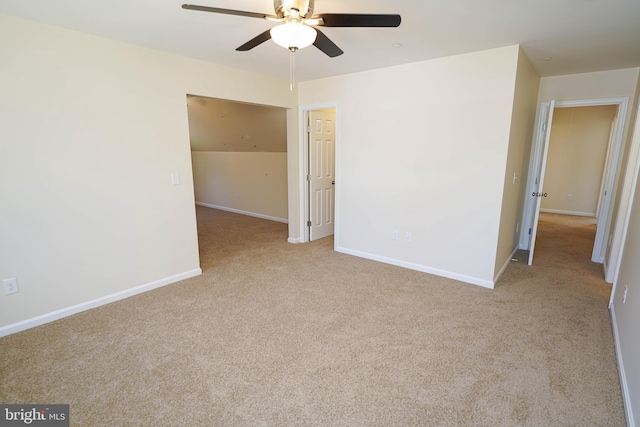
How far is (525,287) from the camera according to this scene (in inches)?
129

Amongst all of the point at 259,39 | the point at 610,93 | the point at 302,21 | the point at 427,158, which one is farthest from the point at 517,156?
the point at 259,39

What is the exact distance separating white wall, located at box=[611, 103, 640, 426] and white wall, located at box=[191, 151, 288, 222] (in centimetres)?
491

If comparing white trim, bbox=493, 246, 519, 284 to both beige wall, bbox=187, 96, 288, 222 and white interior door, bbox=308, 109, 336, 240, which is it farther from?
beige wall, bbox=187, 96, 288, 222

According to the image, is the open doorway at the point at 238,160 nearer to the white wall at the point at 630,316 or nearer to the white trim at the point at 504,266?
the white trim at the point at 504,266

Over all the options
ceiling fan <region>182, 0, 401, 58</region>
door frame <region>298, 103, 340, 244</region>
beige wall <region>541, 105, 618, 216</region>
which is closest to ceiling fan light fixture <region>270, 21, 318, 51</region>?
ceiling fan <region>182, 0, 401, 58</region>

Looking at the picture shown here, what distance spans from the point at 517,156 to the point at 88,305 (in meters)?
4.57

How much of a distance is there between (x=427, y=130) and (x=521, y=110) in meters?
0.97

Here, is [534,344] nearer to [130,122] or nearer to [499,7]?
[499,7]

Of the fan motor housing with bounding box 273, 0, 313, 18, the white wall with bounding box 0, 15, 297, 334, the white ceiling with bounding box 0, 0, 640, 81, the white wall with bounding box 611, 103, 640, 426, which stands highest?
the white ceiling with bounding box 0, 0, 640, 81

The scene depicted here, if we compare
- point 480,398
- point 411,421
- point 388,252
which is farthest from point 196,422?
point 388,252

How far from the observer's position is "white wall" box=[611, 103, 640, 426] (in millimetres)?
1672

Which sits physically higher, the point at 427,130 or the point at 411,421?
the point at 427,130

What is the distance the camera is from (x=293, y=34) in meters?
1.74

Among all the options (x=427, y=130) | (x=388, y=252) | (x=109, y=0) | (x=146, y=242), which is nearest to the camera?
(x=109, y=0)
